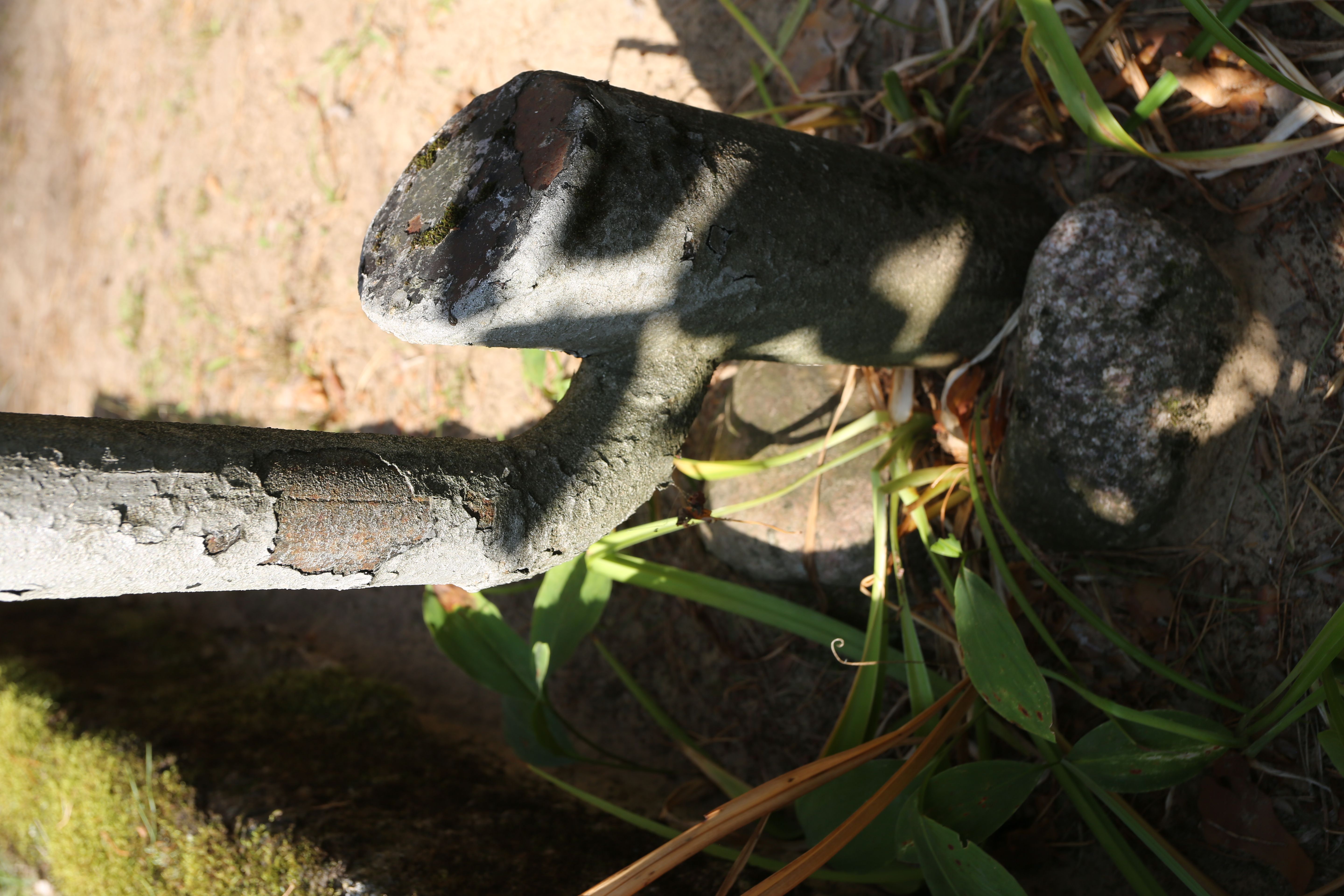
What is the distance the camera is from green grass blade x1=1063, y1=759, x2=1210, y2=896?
1274mm

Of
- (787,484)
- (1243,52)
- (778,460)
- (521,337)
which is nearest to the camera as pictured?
(521,337)

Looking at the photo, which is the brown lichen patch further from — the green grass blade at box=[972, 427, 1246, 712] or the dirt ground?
the green grass blade at box=[972, 427, 1246, 712]

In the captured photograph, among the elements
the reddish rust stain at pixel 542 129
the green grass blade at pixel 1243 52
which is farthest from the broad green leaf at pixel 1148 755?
the reddish rust stain at pixel 542 129

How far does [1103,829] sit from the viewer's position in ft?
4.54

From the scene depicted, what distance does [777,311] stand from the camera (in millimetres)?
1285

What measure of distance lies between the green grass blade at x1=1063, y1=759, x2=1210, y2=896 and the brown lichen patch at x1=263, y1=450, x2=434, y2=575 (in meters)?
1.19

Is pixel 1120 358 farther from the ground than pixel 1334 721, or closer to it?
farther from the ground

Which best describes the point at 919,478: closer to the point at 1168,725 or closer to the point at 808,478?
the point at 808,478

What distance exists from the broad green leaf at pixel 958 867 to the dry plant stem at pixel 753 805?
0.58ft

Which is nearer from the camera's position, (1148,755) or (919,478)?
(1148,755)

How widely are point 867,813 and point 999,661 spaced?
349 mm

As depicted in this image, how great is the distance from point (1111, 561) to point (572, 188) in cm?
131

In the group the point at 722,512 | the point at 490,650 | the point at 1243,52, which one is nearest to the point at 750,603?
the point at 722,512

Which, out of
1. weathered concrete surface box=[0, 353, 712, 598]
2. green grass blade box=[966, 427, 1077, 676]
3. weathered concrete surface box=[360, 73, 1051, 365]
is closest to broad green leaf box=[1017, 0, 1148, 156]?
weathered concrete surface box=[360, 73, 1051, 365]
